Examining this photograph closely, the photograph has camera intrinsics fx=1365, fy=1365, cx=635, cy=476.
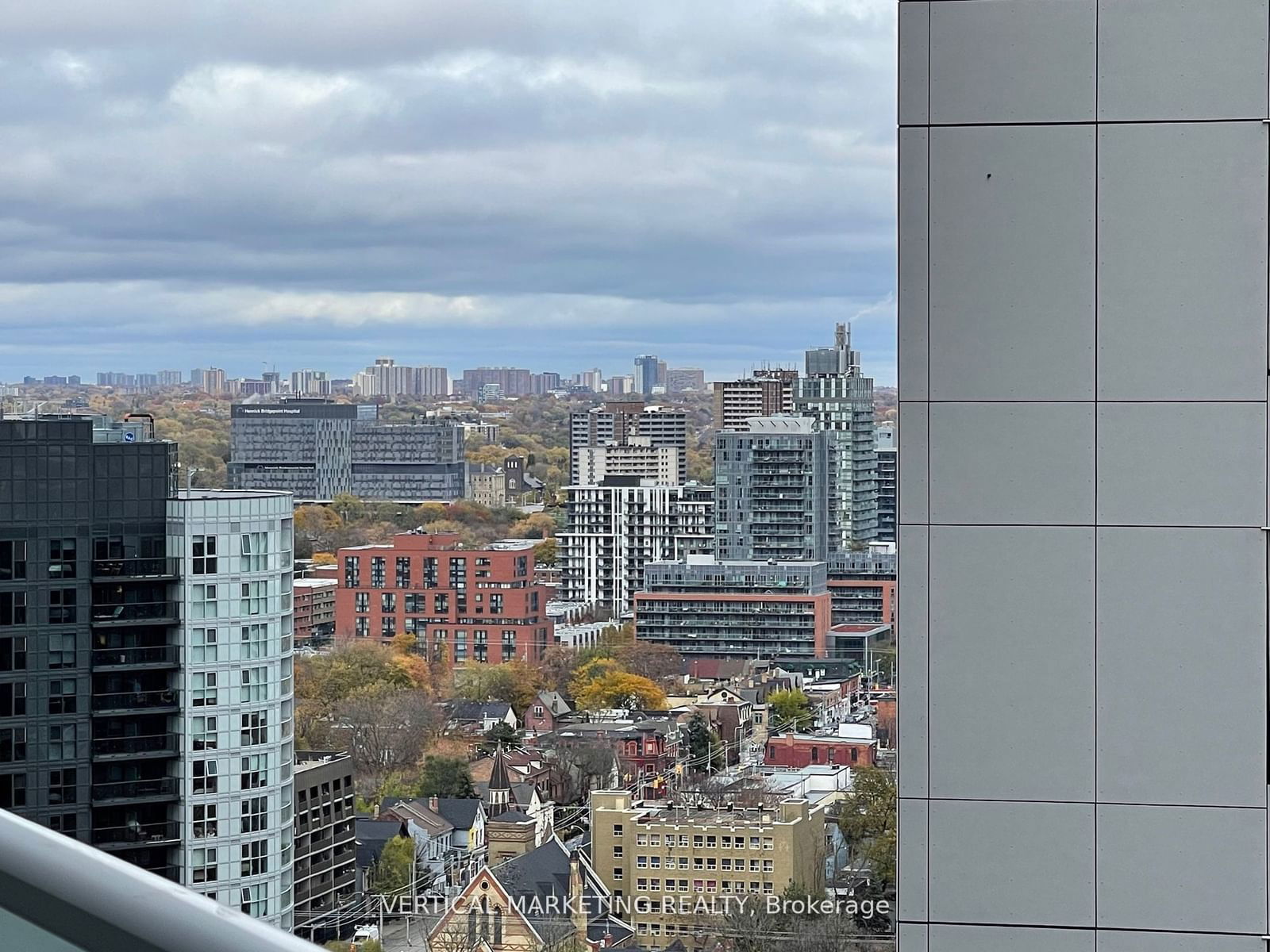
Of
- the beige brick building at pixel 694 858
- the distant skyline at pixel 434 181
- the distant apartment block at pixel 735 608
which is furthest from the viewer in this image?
the distant skyline at pixel 434 181

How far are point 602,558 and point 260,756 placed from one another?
1815 mm

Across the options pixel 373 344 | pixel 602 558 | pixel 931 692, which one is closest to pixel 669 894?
pixel 602 558

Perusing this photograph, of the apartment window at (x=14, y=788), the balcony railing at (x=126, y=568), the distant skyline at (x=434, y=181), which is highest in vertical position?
the distant skyline at (x=434, y=181)

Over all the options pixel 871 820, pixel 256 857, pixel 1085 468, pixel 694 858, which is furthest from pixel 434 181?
pixel 1085 468

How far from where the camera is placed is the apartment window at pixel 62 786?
6.18 meters

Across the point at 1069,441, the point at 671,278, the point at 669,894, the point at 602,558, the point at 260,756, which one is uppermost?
the point at 671,278

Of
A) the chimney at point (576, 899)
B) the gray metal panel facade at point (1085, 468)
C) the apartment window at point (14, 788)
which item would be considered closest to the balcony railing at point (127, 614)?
the apartment window at point (14, 788)

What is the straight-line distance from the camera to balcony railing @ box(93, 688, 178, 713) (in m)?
6.27

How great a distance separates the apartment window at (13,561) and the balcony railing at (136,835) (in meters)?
1.21

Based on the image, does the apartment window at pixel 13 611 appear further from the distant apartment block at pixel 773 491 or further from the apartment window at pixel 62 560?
the distant apartment block at pixel 773 491

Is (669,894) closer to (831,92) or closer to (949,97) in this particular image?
(831,92)

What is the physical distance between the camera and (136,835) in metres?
6.11

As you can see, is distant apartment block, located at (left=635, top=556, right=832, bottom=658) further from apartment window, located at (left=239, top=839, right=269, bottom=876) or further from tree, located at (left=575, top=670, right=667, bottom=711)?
apartment window, located at (left=239, top=839, right=269, bottom=876)

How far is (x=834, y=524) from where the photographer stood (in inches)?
225
